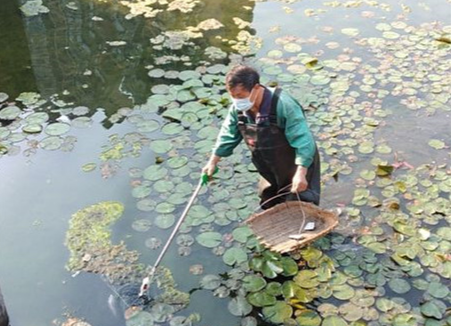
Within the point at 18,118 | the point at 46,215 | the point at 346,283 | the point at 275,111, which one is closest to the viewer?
the point at 275,111

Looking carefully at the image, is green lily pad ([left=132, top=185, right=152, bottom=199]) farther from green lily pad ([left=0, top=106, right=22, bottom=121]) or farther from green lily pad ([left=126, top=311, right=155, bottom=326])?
green lily pad ([left=0, top=106, right=22, bottom=121])

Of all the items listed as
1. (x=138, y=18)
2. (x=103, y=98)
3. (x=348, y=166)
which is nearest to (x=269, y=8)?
(x=138, y=18)

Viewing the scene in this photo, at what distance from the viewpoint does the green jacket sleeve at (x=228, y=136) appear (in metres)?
4.14

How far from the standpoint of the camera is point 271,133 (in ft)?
13.3

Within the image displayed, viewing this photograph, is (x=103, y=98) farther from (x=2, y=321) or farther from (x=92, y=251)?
(x=2, y=321)

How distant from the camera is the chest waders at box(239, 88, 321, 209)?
13.0 ft

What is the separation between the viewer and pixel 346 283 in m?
4.26

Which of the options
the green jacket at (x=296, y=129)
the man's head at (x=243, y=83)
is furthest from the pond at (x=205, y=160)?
the man's head at (x=243, y=83)

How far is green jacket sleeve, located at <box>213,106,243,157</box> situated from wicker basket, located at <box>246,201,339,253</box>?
524mm

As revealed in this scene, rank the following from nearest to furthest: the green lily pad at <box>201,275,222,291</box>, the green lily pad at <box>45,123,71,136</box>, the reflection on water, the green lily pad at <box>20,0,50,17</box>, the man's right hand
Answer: the man's right hand < the green lily pad at <box>201,275,222,291</box> < the green lily pad at <box>45,123,71,136</box> < the reflection on water < the green lily pad at <box>20,0,50,17</box>

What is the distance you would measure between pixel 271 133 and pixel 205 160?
151 cm

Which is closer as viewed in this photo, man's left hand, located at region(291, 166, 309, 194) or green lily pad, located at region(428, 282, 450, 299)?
man's left hand, located at region(291, 166, 309, 194)

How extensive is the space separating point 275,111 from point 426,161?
2.02 meters

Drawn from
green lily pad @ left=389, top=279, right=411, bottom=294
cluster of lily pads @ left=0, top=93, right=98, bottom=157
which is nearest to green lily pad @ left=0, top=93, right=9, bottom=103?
cluster of lily pads @ left=0, top=93, right=98, bottom=157
